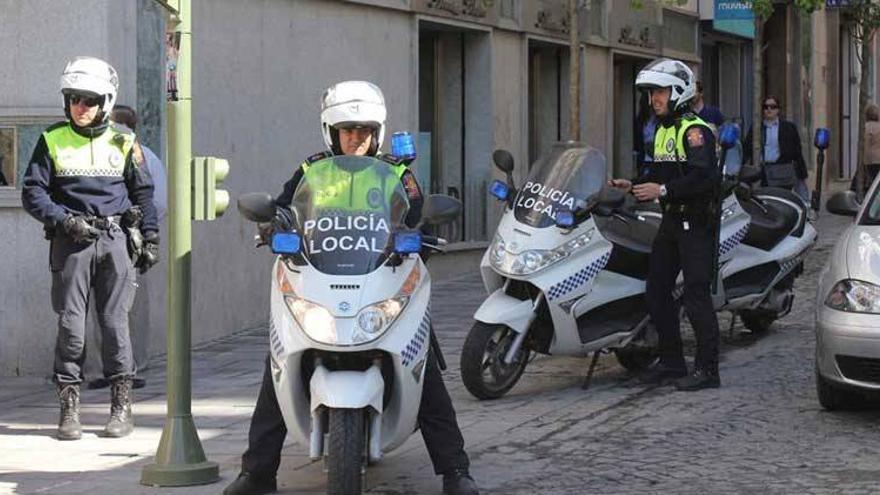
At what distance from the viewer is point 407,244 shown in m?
7.22

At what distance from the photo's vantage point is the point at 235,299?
14.5 m

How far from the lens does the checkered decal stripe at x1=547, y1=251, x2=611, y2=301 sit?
10297 millimetres

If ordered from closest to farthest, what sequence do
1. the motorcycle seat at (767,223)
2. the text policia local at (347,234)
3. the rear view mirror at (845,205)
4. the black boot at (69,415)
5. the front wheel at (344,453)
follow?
the front wheel at (344,453) → the text policia local at (347,234) → the black boot at (69,415) → the rear view mirror at (845,205) → the motorcycle seat at (767,223)

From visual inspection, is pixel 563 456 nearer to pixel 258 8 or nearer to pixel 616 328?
pixel 616 328

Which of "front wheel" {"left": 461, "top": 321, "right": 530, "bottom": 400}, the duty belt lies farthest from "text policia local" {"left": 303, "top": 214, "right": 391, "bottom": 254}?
"front wheel" {"left": 461, "top": 321, "right": 530, "bottom": 400}

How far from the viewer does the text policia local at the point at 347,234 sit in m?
7.23

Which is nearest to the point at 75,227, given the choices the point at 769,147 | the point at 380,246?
the point at 380,246

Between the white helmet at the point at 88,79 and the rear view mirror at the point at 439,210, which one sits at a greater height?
the white helmet at the point at 88,79

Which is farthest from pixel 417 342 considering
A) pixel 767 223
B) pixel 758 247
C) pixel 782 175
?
pixel 782 175

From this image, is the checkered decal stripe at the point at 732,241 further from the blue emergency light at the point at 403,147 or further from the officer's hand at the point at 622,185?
the blue emergency light at the point at 403,147

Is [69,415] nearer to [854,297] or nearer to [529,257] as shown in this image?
[529,257]

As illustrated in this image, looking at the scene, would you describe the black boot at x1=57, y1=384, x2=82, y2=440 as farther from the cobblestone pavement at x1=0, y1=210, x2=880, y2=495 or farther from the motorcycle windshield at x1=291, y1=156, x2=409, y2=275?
the motorcycle windshield at x1=291, y1=156, x2=409, y2=275

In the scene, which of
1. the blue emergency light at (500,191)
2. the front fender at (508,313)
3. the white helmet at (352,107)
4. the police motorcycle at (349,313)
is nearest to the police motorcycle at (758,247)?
the blue emergency light at (500,191)

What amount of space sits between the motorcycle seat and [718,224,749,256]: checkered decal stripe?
32 cm
